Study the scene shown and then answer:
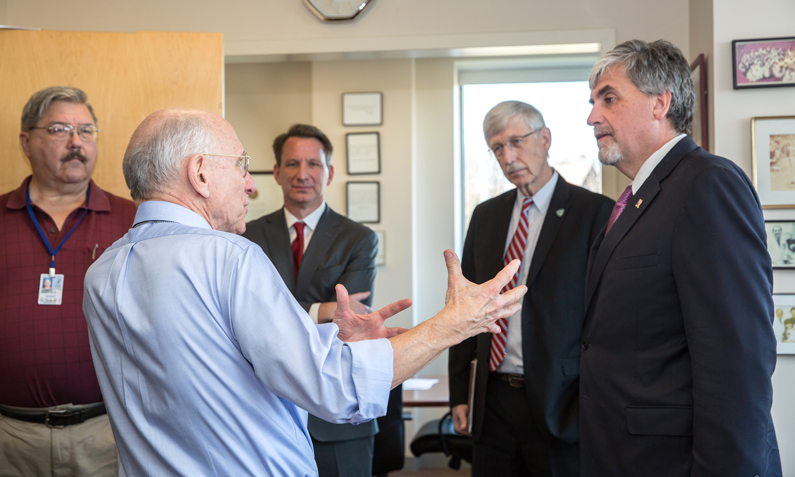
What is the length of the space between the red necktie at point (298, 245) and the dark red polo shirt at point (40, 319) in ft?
2.36

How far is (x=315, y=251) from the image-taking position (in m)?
2.56

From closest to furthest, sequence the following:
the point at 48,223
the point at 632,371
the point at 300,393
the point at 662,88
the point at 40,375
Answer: the point at 300,393, the point at 632,371, the point at 662,88, the point at 40,375, the point at 48,223

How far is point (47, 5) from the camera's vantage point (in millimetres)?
3926

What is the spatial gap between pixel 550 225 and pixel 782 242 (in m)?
1.10

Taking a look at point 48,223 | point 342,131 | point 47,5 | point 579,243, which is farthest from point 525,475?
point 47,5

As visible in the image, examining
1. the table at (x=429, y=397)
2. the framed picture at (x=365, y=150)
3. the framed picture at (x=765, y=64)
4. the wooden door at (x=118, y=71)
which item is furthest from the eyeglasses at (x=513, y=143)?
the framed picture at (x=365, y=150)

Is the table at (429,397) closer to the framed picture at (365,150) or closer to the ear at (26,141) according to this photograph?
the framed picture at (365,150)

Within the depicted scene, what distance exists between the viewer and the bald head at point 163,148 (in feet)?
4.26

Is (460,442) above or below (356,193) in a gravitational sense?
below

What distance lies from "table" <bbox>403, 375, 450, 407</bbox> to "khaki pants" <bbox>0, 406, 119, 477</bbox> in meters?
1.69

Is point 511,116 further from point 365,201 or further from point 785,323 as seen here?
point 365,201

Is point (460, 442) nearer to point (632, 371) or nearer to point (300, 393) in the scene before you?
point (632, 371)

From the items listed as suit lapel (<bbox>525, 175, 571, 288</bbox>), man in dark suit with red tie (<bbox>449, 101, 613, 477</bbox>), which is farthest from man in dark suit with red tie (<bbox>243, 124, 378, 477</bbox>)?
suit lapel (<bbox>525, 175, 571, 288</bbox>)

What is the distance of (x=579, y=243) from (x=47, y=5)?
11.7ft
